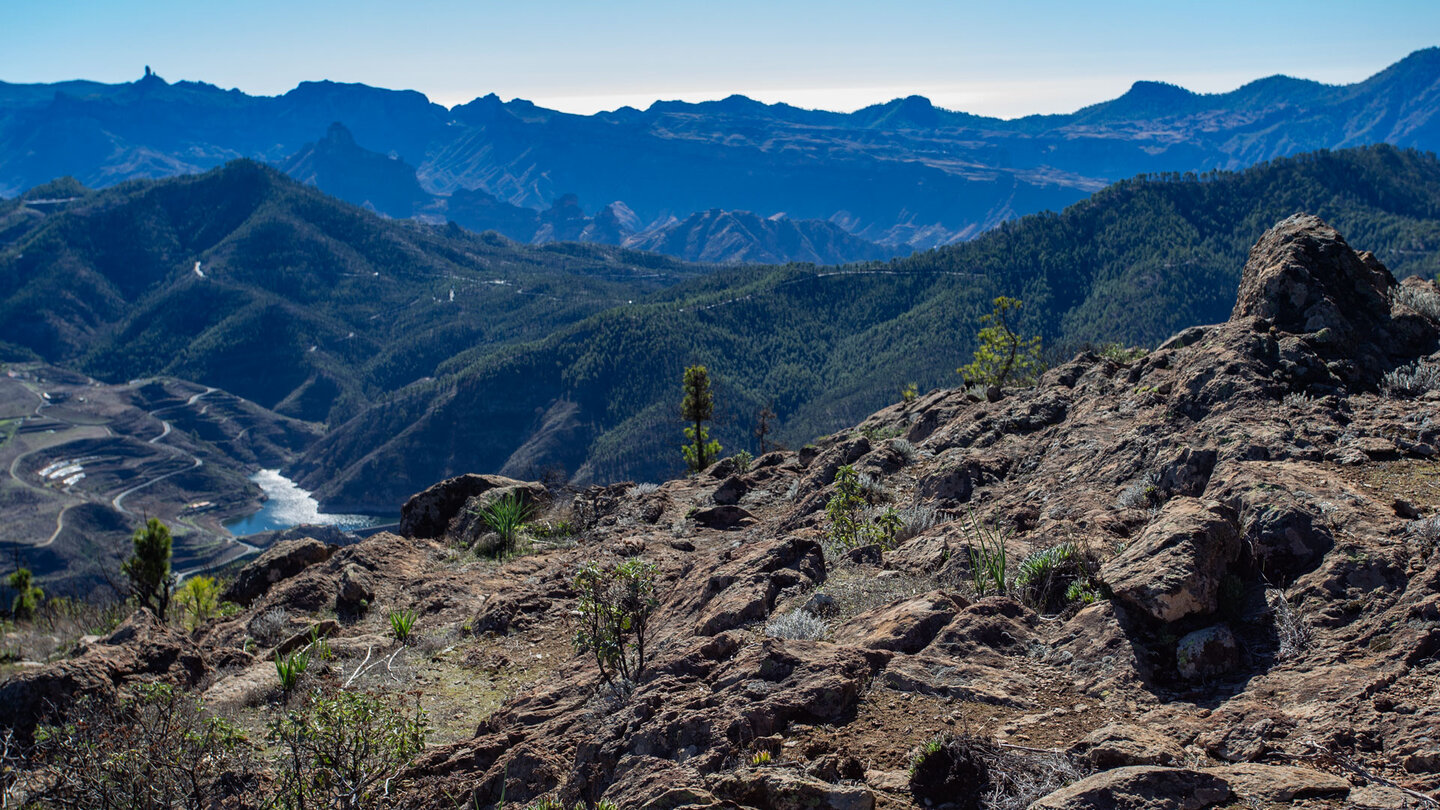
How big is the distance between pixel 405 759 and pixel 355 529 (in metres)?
187

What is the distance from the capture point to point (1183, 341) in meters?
15.9

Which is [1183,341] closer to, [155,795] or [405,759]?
[405,759]

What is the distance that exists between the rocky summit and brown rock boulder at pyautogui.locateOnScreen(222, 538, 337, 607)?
2.28 m

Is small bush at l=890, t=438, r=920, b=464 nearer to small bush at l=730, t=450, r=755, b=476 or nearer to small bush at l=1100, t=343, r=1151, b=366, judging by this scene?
small bush at l=1100, t=343, r=1151, b=366

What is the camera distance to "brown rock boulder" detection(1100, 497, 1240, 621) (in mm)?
7273

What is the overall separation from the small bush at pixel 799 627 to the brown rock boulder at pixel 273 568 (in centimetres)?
1337

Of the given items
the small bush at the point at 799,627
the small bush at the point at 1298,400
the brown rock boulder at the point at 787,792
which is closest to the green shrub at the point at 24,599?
the small bush at the point at 799,627

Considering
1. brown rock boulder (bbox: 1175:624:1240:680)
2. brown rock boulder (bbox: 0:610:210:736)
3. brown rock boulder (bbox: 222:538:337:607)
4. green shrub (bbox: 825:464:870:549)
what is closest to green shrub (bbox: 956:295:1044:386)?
green shrub (bbox: 825:464:870:549)

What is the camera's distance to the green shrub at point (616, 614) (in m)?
9.10

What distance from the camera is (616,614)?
30.1 feet

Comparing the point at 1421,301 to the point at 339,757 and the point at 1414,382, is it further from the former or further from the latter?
the point at 339,757

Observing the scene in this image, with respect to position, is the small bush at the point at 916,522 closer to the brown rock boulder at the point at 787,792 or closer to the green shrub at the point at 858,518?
the green shrub at the point at 858,518

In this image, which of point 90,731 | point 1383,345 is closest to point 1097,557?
point 1383,345

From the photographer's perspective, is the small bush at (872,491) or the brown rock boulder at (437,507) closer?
the small bush at (872,491)
